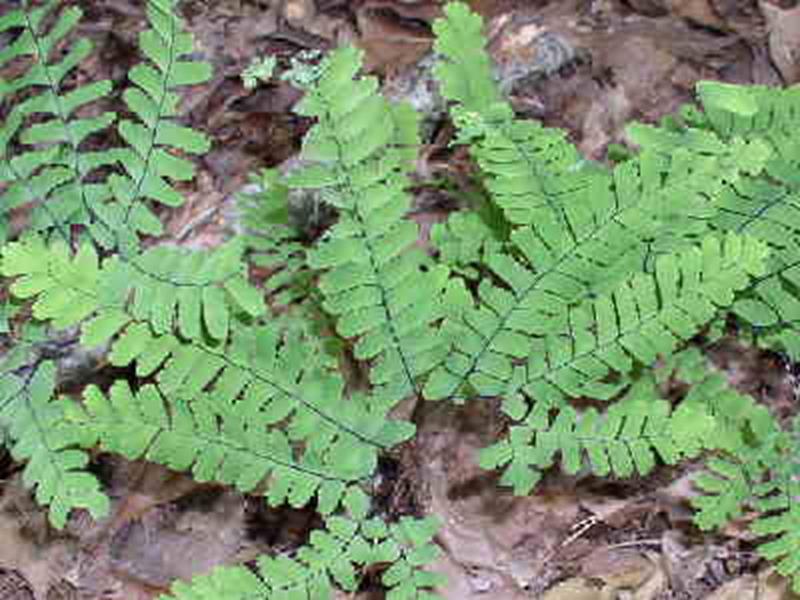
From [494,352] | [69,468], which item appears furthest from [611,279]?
[69,468]

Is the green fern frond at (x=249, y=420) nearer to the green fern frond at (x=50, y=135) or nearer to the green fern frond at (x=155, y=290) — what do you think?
the green fern frond at (x=155, y=290)

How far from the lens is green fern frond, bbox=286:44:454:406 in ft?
6.32

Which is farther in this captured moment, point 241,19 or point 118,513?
Answer: point 241,19

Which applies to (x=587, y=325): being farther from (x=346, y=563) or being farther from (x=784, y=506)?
(x=346, y=563)

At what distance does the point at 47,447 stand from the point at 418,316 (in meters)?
0.78

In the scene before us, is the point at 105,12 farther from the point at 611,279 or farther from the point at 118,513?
the point at 611,279

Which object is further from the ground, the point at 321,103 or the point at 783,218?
the point at 321,103

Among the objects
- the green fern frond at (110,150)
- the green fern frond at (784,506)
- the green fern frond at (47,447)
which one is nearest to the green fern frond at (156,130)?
the green fern frond at (110,150)

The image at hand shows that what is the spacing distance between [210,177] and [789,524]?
1.89 metres

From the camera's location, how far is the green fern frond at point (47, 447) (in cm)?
204

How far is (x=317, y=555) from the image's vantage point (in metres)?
2.00

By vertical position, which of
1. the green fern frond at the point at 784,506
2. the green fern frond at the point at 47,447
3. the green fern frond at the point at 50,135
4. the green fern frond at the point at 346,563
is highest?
the green fern frond at the point at 50,135

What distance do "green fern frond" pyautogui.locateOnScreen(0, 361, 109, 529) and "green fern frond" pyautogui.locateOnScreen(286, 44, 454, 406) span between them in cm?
57

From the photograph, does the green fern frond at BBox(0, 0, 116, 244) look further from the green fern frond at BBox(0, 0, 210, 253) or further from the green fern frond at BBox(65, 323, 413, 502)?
the green fern frond at BBox(65, 323, 413, 502)
